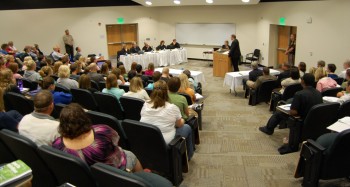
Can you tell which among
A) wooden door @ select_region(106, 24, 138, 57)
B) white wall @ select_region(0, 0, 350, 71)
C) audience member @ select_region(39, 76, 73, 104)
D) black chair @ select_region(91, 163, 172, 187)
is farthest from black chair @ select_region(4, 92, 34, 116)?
wooden door @ select_region(106, 24, 138, 57)

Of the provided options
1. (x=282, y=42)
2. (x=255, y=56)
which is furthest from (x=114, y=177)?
(x=255, y=56)

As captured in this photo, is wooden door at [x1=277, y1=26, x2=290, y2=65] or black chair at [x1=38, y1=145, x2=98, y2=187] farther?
wooden door at [x1=277, y1=26, x2=290, y2=65]

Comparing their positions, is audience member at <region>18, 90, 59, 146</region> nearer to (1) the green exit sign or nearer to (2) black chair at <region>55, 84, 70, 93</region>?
(2) black chair at <region>55, 84, 70, 93</region>

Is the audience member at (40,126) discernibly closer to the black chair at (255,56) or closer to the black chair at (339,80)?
the black chair at (339,80)

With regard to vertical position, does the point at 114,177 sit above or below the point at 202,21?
below

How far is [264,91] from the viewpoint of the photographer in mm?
6848

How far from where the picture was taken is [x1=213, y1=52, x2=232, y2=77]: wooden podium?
10391 millimetres

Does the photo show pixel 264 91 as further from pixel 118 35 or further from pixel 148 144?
pixel 118 35

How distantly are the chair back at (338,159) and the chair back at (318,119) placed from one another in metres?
0.90

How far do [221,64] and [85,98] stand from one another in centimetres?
668

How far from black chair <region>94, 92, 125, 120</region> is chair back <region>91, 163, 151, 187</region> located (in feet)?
8.27

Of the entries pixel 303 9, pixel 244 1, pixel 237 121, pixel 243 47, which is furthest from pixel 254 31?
pixel 237 121

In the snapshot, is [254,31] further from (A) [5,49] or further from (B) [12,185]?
(B) [12,185]

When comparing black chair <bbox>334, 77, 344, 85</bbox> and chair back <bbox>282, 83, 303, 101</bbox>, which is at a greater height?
black chair <bbox>334, 77, 344, 85</bbox>
